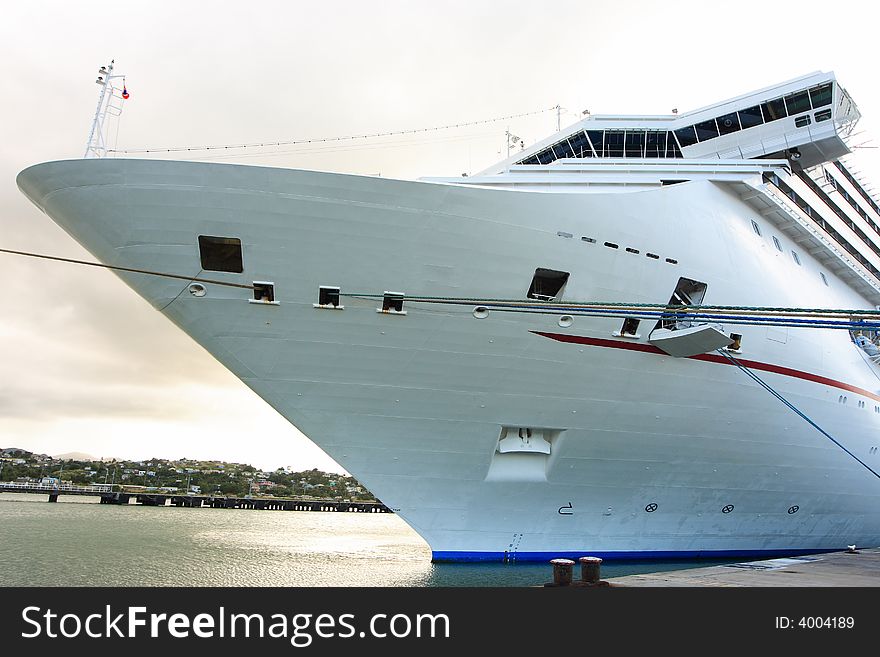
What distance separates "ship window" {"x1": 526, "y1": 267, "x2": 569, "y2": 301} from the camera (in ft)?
32.1

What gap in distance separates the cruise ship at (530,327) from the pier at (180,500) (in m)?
63.8

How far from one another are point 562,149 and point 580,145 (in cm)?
53

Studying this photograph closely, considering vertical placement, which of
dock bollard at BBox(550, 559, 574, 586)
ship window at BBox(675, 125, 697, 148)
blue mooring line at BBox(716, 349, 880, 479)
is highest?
ship window at BBox(675, 125, 697, 148)

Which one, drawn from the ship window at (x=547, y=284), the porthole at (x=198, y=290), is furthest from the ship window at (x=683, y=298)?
the porthole at (x=198, y=290)

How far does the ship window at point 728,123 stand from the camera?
1463 cm

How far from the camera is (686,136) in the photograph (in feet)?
49.0

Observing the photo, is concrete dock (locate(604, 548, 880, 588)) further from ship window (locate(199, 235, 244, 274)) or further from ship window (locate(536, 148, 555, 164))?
ship window (locate(536, 148, 555, 164))

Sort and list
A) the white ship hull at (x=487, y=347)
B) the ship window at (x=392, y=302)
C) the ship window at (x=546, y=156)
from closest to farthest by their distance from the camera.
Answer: the white ship hull at (x=487, y=347) < the ship window at (x=392, y=302) < the ship window at (x=546, y=156)

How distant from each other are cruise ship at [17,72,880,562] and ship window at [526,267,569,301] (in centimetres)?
3

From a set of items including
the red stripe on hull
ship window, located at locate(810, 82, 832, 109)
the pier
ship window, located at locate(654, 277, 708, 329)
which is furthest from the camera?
the pier

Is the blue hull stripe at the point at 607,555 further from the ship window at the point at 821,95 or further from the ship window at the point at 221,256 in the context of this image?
the ship window at the point at 821,95

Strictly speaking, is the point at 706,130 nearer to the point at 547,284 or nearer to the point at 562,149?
the point at 562,149

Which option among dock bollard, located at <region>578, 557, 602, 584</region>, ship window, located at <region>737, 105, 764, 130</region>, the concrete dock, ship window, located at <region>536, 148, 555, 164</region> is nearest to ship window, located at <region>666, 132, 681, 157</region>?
ship window, located at <region>737, 105, 764, 130</region>
